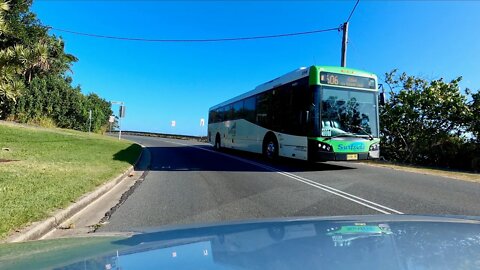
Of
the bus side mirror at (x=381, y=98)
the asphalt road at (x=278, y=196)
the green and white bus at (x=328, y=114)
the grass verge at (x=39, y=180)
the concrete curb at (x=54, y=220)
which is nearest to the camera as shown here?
the concrete curb at (x=54, y=220)

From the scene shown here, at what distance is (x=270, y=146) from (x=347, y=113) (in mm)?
4480

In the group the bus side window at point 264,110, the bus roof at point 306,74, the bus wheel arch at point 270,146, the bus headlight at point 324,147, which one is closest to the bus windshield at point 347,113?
the bus headlight at point 324,147

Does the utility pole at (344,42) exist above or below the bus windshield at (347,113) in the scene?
above

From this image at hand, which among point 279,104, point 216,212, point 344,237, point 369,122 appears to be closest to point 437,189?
point 369,122

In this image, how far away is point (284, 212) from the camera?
317 inches

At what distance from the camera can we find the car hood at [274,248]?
2619mm

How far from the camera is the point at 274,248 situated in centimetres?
302

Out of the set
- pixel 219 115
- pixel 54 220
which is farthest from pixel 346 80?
pixel 219 115

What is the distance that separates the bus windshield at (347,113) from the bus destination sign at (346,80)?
0.69ft

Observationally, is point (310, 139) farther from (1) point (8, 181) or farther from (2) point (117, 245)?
(2) point (117, 245)

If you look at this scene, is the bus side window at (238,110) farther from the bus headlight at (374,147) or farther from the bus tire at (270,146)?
the bus headlight at (374,147)

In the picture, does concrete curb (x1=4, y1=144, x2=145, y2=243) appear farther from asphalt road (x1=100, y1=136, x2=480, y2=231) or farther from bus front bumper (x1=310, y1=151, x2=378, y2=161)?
bus front bumper (x1=310, y1=151, x2=378, y2=161)

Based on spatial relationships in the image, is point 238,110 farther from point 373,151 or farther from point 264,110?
point 373,151

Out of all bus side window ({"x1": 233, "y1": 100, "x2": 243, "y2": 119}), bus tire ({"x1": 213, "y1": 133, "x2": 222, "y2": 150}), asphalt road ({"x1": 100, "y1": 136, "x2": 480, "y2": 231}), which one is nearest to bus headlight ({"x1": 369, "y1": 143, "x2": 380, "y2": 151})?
asphalt road ({"x1": 100, "y1": 136, "x2": 480, "y2": 231})
